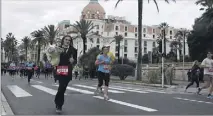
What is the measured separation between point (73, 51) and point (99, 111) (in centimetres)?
152

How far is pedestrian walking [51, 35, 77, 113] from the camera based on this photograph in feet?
24.2

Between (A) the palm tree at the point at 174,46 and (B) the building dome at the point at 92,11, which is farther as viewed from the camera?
(B) the building dome at the point at 92,11

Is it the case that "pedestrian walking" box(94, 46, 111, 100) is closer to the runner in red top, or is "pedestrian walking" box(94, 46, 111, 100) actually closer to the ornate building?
the runner in red top

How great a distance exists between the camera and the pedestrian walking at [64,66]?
7391 mm

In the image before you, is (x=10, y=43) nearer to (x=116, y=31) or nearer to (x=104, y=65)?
(x=116, y=31)

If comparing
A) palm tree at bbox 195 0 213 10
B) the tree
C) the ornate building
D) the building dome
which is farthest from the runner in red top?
the building dome

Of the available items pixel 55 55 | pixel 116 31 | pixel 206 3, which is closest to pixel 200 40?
pixel 206 3

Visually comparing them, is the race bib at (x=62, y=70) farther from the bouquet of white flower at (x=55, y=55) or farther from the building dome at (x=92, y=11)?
the building dome at (x=92, y=11)

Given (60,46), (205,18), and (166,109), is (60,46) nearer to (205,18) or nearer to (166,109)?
(166,109)

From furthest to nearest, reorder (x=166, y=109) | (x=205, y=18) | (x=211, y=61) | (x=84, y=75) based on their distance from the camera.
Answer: (x=205, y=18)
(x=84, y=75)
(x=211, y=61)
(x=166, y=109)

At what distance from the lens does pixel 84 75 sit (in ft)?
130

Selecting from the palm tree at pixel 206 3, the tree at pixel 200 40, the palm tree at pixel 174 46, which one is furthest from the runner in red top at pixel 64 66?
the palm tree at pixel 174 46

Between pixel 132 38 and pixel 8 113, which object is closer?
pixel 8 113

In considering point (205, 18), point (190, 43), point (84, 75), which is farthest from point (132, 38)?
point (84, 75)
